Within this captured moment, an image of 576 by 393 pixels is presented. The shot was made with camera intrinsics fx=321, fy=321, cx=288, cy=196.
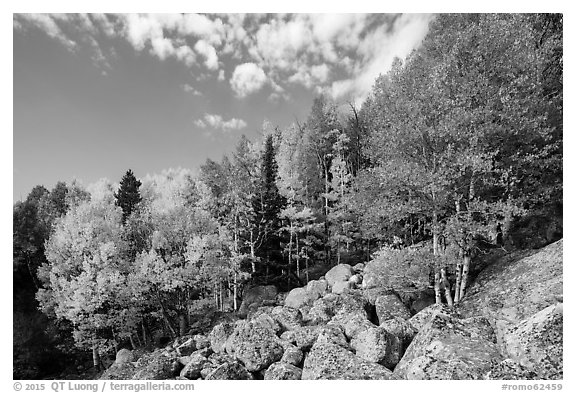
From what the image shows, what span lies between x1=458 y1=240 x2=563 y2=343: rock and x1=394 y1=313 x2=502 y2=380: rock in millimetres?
1927

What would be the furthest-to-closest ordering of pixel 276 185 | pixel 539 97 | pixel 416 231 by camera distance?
pixel 276 185 → pixel 416 231 → pixel 539 97

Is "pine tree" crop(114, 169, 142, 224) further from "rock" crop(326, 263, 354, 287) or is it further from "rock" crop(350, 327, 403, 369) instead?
"rock" crop(350, 327, 403, 369)

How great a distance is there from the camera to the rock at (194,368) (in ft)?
26.2

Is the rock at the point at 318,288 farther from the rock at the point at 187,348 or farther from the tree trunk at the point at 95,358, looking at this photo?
the tree trunk at the point at 95,358

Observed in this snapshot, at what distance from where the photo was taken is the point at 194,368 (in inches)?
318

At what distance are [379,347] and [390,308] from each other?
13.3 feet

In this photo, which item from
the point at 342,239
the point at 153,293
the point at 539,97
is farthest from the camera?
the point at 342,239

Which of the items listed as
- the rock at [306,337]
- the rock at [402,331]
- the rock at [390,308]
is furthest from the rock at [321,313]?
the rock at [402,331]

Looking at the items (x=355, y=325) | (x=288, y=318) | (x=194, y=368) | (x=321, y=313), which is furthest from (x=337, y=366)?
(x=321, y=313)
